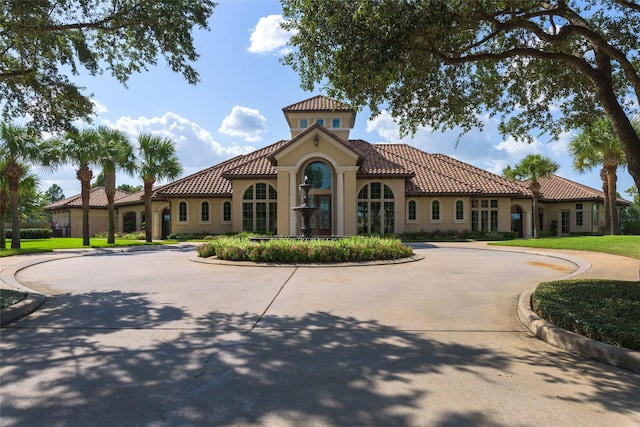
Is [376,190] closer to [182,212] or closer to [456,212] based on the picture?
[456,212]

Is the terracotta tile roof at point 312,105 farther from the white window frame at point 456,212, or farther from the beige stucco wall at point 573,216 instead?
the beige stucco wall at point 573,216

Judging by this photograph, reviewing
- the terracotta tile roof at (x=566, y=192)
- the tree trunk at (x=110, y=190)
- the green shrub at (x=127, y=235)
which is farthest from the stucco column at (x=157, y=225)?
the terracotta tile roof at (x=566, y=192)

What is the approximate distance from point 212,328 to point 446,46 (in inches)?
287

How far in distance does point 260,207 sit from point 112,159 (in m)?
10.2

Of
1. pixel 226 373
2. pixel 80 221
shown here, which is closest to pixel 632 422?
pixel 226 373

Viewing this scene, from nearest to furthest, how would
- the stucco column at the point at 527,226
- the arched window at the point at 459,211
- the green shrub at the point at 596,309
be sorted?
the green shrub at the point at 596,309
the arched window at the point at 459,211
the stucco column at the point at 527,226

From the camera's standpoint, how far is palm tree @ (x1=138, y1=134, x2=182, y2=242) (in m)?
29.0

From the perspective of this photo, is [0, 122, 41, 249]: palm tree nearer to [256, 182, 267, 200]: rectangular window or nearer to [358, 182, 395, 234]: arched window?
[256, 182, 267, 200]: rectangular window

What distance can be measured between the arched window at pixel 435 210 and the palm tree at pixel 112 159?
21.8 meters

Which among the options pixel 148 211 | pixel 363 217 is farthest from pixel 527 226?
pixel 148 211

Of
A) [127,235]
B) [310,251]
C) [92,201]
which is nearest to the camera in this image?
[310,251]

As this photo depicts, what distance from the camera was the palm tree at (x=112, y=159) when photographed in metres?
25.9

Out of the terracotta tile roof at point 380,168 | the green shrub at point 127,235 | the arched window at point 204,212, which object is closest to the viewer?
the terracotta tile roof at point 380,168

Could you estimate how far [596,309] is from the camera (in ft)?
19.1
